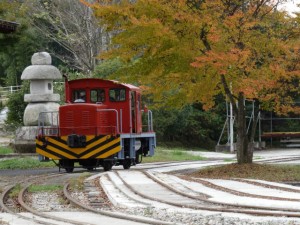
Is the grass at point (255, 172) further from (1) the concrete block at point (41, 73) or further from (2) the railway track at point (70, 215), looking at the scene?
(1) the concrete block at point (41, 73)

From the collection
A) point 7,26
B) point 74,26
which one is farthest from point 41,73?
point 74,26

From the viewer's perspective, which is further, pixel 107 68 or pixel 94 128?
pixel 107 68

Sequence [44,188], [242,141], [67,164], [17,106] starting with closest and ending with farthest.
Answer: [44,188]
[242,141]
[67,164]
[17,106]

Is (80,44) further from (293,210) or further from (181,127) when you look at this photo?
(293,210)

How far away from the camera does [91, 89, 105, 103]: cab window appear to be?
26.5m

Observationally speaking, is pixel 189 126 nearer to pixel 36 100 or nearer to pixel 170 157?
pixel 170 157

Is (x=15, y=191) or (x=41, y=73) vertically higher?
(x=41, y=73)

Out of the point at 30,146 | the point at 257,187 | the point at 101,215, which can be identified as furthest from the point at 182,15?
the point at 30,146

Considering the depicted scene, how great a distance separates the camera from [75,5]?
49.8 metres

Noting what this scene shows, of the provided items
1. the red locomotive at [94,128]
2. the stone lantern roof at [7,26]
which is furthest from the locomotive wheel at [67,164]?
the stone lantern roof at [7,26]

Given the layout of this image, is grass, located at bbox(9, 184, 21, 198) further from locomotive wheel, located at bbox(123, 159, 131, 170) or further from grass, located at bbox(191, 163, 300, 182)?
locomotive wheel, located at bbox(123, 159, 131, 170)

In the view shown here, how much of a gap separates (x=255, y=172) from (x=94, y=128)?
5.77 metres

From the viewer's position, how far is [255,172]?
918 inches

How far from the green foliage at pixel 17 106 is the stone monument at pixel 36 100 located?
10.6 metres
